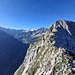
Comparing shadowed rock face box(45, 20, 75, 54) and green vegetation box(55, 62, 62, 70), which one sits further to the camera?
shadowed rock face box(45, 20, 75, 54)

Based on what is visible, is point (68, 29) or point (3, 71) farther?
point (3, 71)

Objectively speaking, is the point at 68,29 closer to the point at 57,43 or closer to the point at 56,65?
the point at 57,43

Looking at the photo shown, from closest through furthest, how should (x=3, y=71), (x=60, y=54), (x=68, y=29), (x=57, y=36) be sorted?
(x=60, y=54) < (x=57, y=36) < (x=68, y=29) < (x=3, y=71)

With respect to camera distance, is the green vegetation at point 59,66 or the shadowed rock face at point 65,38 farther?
the shadowed rock face at point 65,38

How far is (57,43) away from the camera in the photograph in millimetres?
29828

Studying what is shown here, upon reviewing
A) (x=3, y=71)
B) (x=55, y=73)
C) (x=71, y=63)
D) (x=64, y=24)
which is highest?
(x=64, y=24)

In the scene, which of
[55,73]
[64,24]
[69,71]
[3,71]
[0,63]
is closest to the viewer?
[69,71]

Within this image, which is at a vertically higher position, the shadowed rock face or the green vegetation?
the shadowed rock face

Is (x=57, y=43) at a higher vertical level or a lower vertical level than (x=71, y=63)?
higher

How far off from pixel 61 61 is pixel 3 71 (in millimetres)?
156196

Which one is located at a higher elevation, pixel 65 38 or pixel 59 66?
pixel 65 38

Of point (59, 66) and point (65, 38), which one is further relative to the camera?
point (65, 38)

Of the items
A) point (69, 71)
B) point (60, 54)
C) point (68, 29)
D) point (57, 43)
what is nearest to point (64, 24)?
point (68, 29)

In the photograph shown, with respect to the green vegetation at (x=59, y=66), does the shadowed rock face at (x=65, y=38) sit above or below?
above
